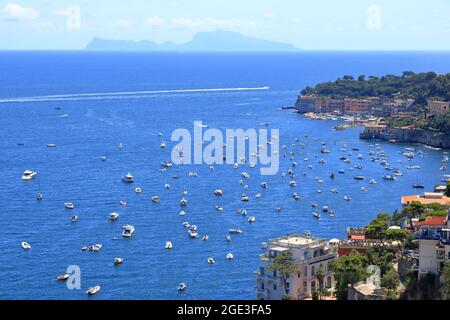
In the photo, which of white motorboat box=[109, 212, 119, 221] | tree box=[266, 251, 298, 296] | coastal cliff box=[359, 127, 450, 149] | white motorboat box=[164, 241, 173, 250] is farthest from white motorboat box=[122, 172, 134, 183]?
coastal cliff box=[359, 127, 450, 149]

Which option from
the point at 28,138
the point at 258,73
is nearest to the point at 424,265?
the point at 28,138

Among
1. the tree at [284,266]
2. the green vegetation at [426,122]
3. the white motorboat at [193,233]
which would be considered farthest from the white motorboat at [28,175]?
the green vegetation at [426,122]

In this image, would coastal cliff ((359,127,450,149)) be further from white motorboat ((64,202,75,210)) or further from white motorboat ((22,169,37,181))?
white motorboat ((64,202,75,210))

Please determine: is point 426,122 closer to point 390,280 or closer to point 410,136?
point 410,136

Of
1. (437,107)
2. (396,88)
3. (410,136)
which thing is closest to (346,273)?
(410,136)

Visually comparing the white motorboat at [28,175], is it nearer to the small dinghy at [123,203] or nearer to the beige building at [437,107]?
the small dinghy at [123,203]
